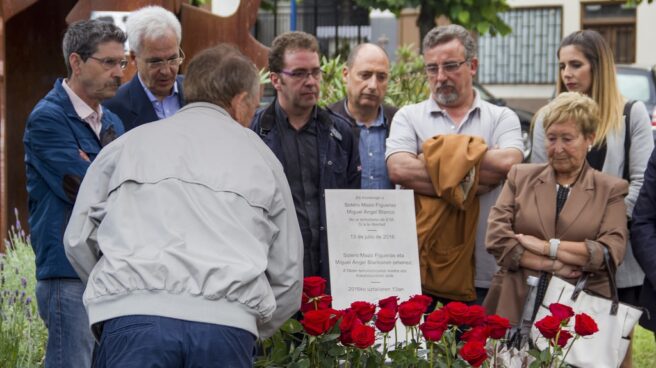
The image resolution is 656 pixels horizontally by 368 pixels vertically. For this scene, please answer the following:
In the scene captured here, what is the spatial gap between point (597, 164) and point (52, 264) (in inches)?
104

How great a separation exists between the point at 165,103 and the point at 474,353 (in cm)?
221

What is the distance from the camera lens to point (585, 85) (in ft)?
19.1

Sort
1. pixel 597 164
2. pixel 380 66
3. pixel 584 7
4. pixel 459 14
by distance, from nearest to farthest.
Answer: pixel 597 164 < pixel 380 66 < pixel 459 14 < pixel 584 7

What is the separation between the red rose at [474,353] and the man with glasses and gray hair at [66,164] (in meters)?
1.53

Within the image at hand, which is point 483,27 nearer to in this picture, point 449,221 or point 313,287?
point 449,221

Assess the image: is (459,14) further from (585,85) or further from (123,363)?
(123,363)

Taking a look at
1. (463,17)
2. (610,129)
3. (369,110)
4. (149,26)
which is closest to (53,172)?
(149,26)

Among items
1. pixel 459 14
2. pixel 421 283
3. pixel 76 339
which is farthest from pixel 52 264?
pixel 459 14

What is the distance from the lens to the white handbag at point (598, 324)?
5043 millimetres

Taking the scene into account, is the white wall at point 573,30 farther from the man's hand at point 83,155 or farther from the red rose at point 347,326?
the red rose at point 347,326

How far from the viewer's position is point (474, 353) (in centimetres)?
425

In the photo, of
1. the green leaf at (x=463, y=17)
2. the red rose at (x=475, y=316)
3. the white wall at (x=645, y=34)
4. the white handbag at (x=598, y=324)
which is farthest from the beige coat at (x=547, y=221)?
the white wall at (x=645, y=34)

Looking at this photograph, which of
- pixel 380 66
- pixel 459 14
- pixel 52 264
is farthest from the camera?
pixel 459 14

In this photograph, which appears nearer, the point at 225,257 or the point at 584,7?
the point at 225,257
